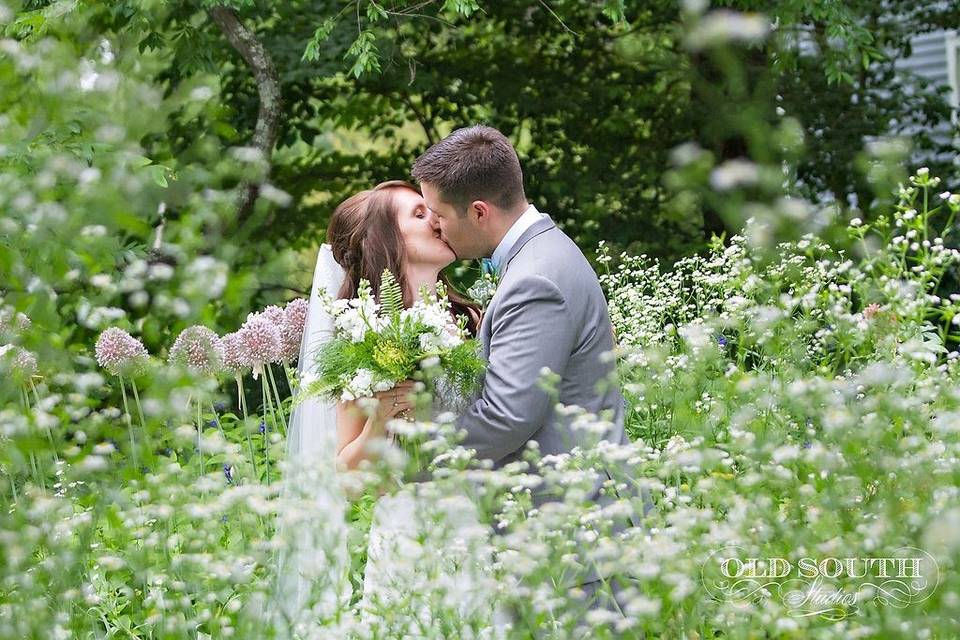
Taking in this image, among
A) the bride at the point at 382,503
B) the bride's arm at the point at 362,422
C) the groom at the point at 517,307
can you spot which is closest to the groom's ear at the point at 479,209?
the groom at the point at 517,307

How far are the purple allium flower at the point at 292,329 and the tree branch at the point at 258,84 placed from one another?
441 cm

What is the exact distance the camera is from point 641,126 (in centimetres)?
1109

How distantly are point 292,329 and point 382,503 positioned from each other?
114cm

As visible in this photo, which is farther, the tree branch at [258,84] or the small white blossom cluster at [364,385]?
the tree branch at [258,84]

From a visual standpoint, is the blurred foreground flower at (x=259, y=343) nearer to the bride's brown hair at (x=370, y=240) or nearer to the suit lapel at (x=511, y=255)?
the bride's brown hair at (x=370, y=240)

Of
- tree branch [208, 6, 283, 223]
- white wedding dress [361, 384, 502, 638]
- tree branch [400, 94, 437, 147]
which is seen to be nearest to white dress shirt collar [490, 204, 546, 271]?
white wedding dress [361, 384, 502, 638]

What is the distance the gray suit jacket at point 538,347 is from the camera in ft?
9.66

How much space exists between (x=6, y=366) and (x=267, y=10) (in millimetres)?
6718

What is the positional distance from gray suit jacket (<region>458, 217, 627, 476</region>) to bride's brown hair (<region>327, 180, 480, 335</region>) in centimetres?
64

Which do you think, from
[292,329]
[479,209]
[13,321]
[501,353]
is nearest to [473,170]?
[479,209]

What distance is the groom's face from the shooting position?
3205 millimetres

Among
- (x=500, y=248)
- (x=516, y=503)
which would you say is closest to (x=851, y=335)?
(x=500, y=248)

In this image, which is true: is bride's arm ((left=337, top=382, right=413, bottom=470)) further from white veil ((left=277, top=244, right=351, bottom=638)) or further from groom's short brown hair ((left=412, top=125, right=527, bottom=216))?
groom's short brown hair ((left=412, top=125, right=527, bottom=216))

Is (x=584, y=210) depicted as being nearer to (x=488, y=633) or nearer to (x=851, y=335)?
(x=851, y=335)
